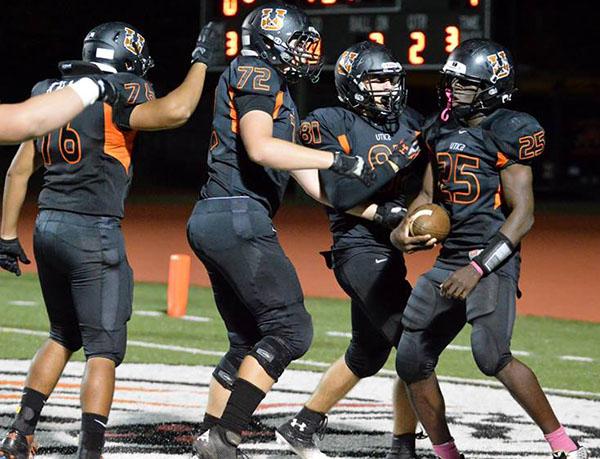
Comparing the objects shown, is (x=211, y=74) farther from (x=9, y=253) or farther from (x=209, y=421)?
(x=209, y=421)

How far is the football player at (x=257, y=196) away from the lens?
5.59m

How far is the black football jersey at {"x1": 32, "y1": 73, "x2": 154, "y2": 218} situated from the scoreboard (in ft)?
42.2

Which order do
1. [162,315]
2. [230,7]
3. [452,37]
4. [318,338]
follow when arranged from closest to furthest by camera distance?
1. [318,338]
2. [162,315]
3. [452,37]
4. [230,7]

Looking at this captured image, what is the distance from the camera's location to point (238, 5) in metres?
19.6

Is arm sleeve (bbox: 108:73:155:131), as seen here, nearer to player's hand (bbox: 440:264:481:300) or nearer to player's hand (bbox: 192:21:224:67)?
player's hand (bbox: 192:21:224:67)

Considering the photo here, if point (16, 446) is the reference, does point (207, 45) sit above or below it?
above

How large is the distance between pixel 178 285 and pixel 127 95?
20.6ft

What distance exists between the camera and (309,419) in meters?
6.14

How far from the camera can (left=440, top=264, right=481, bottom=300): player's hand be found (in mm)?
5535

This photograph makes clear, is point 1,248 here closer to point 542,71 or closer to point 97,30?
point 97,30

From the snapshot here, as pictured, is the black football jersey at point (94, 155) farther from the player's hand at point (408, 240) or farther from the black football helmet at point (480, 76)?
the black football helmet at point (480, 76)

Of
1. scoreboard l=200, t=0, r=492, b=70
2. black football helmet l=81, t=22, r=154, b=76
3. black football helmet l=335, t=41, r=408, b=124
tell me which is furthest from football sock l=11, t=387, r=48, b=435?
scoreboard l=200, t=0, r=492, b=70

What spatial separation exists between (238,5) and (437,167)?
1416 cm

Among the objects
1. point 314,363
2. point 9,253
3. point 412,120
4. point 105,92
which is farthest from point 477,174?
point 314,363
